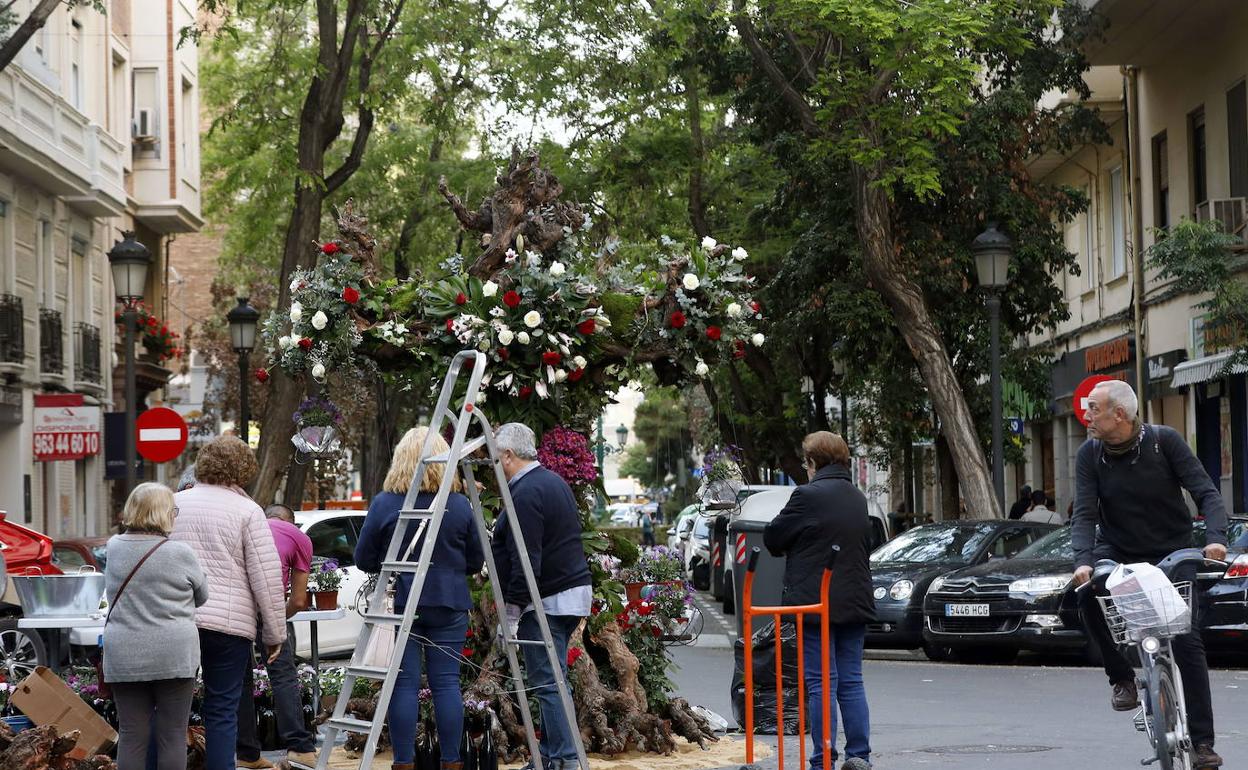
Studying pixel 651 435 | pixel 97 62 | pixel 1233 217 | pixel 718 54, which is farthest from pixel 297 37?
pixel 651 435

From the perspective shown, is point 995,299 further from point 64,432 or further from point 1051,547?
point 64,432

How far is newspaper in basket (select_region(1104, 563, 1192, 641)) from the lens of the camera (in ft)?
26.2

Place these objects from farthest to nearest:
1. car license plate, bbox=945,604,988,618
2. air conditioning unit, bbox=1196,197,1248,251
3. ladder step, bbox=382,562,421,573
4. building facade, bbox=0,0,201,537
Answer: building facade, bbox=0,0,201,537
air conditioning unit, bbox=1196,197,1248,251
car license plate, bbox=945,604,988,618
ladder step, bbox=382,562,421,573

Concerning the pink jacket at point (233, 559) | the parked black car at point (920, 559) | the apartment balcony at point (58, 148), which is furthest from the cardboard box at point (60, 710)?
the apartment balcony at point (58, 148)

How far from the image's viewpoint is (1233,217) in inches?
1032

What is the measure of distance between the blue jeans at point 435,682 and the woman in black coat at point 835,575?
170 centimetres

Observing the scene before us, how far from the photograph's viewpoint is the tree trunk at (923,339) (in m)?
24.6

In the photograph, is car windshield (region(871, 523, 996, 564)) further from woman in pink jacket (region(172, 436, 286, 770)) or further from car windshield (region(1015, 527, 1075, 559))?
woman in pink jacket (region(172, 436, 286, 770))

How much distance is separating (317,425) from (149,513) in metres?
8.72

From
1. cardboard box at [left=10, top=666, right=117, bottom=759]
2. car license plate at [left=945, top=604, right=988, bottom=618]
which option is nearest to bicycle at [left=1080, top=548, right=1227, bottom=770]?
cardboard box at [left=10, top=666, right=117, bottom=759]

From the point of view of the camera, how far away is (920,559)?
20453mm

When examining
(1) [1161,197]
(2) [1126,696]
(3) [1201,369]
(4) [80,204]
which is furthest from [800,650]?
(4) [80,204]

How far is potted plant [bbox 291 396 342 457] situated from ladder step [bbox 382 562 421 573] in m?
7.12

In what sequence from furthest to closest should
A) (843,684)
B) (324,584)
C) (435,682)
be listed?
(324,584)
(843,684)
(435,682)
